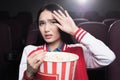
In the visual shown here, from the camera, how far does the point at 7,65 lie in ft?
8.33

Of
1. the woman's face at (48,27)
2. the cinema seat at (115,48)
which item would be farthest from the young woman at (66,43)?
the cinema seat at (115,48)

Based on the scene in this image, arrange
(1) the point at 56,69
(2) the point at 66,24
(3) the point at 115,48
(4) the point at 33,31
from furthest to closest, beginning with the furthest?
(4) the point at 33,31 < (3) the point at 115,48 < (2) the point at 66,24 < (1) the point at 56,69

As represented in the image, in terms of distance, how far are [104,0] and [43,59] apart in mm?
6868

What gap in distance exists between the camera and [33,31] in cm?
183

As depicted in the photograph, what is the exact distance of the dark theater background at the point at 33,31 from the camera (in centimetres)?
149

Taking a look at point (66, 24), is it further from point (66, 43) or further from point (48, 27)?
point (66, 43)

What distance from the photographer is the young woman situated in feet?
4.01

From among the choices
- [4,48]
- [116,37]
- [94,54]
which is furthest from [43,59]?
[4,48]

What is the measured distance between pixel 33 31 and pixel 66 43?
0.41m

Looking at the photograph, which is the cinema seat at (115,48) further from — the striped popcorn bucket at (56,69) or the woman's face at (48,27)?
the striped popcorn bucket at (56,69)

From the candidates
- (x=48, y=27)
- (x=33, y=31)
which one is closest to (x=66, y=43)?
(x=48, y=27)

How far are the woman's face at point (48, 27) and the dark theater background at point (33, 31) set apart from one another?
0.32 meters

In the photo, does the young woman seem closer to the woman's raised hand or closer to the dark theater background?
the woman's raised hand

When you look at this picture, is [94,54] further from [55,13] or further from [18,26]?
[18,26]
